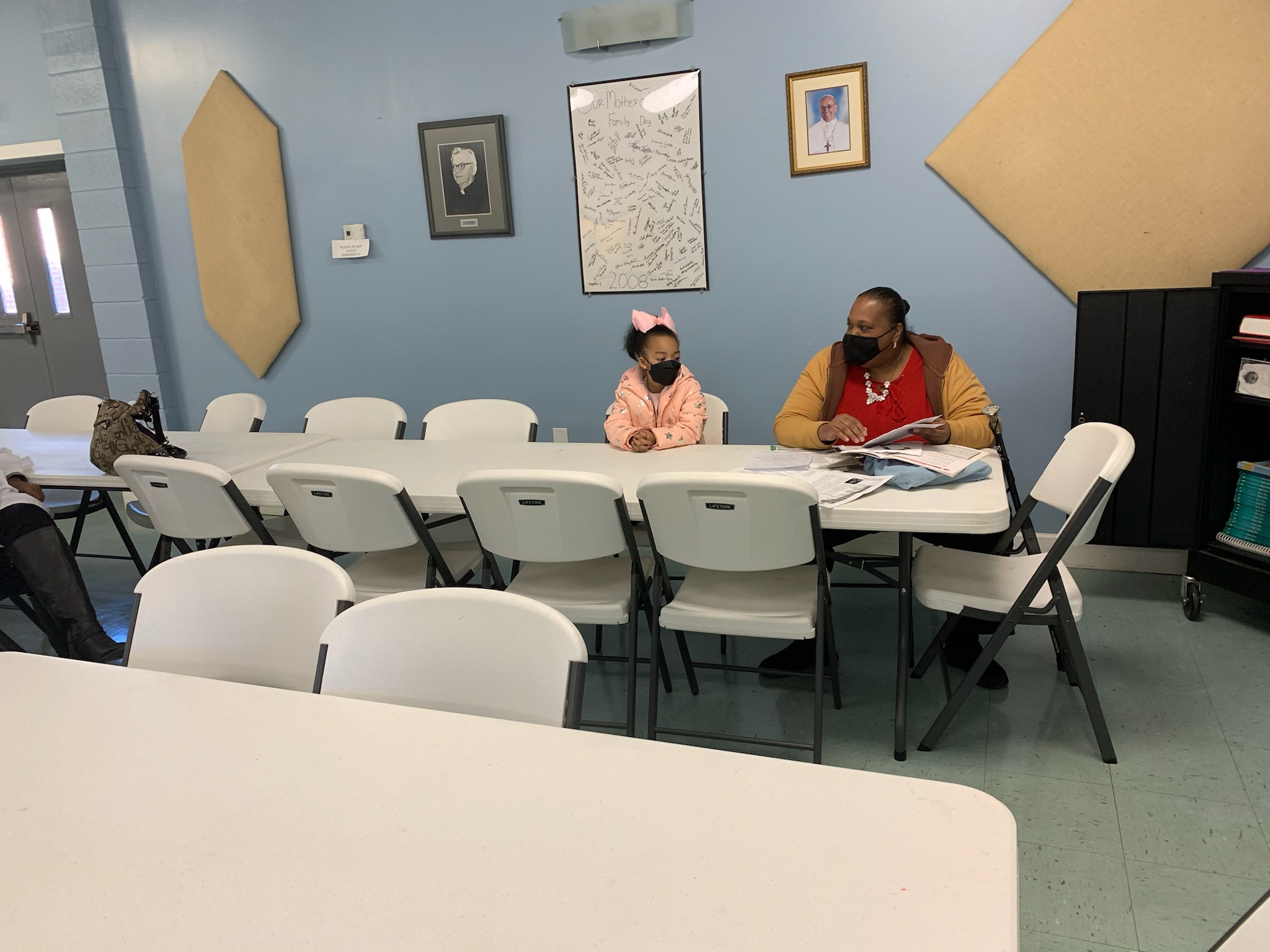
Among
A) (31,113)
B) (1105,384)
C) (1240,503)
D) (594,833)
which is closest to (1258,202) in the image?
(1105,384)

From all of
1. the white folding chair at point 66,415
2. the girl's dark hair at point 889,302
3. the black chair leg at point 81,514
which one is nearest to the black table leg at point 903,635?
the girl's dark hair at point 889,302

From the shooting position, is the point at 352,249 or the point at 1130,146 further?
the point at 352,249

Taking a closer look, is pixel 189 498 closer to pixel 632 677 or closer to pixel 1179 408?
pixel 632 677

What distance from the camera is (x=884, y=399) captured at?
9.04 ft

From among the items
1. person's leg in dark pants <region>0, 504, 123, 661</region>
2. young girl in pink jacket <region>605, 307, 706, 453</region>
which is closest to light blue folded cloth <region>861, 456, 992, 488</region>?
young girl in pink jacket <region>605, 307, 706, 453</region>

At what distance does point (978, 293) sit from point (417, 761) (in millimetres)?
3157

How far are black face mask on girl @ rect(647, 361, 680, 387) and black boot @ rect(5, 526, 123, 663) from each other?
190cm

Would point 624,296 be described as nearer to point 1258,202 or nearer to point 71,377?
point 1258,202

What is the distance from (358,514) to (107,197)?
12.4ft

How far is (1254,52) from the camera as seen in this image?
117 inches

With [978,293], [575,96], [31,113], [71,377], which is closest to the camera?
[978,293]

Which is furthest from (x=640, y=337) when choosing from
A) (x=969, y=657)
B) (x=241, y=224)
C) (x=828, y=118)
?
(x=241, y=224)

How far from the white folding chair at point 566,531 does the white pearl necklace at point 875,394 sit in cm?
95

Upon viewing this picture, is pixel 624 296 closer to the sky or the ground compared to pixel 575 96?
closer to the ground
